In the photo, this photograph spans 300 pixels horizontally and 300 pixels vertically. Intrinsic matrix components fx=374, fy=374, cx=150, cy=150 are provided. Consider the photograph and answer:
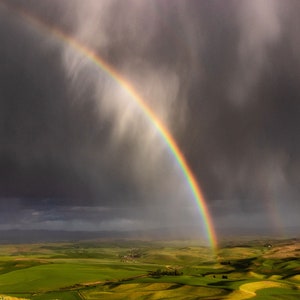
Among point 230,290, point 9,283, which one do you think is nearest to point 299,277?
point 230,290

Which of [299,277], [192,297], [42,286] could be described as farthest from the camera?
[299,277]

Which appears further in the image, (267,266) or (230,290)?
(267,266)

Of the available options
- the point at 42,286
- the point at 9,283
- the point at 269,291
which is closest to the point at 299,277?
the point at 269,291

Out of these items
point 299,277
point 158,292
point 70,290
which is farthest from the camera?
point 299,277

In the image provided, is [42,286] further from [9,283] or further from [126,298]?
[126,298]

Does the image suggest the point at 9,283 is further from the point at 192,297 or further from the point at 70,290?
the point at 192,297

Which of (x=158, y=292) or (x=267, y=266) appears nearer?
(x=158, y=292)

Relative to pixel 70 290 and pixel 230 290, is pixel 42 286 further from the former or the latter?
pixel 230 290

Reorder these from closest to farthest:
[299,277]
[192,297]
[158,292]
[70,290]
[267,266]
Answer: [192,297] → [158,292] → [70,290] → [299,277] → [267,266]

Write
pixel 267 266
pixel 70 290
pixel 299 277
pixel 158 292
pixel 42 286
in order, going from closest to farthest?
pixel 158 292 → pixel 70 290 → pixel 42 286 → pixel 299 277 → pixel 267 266
